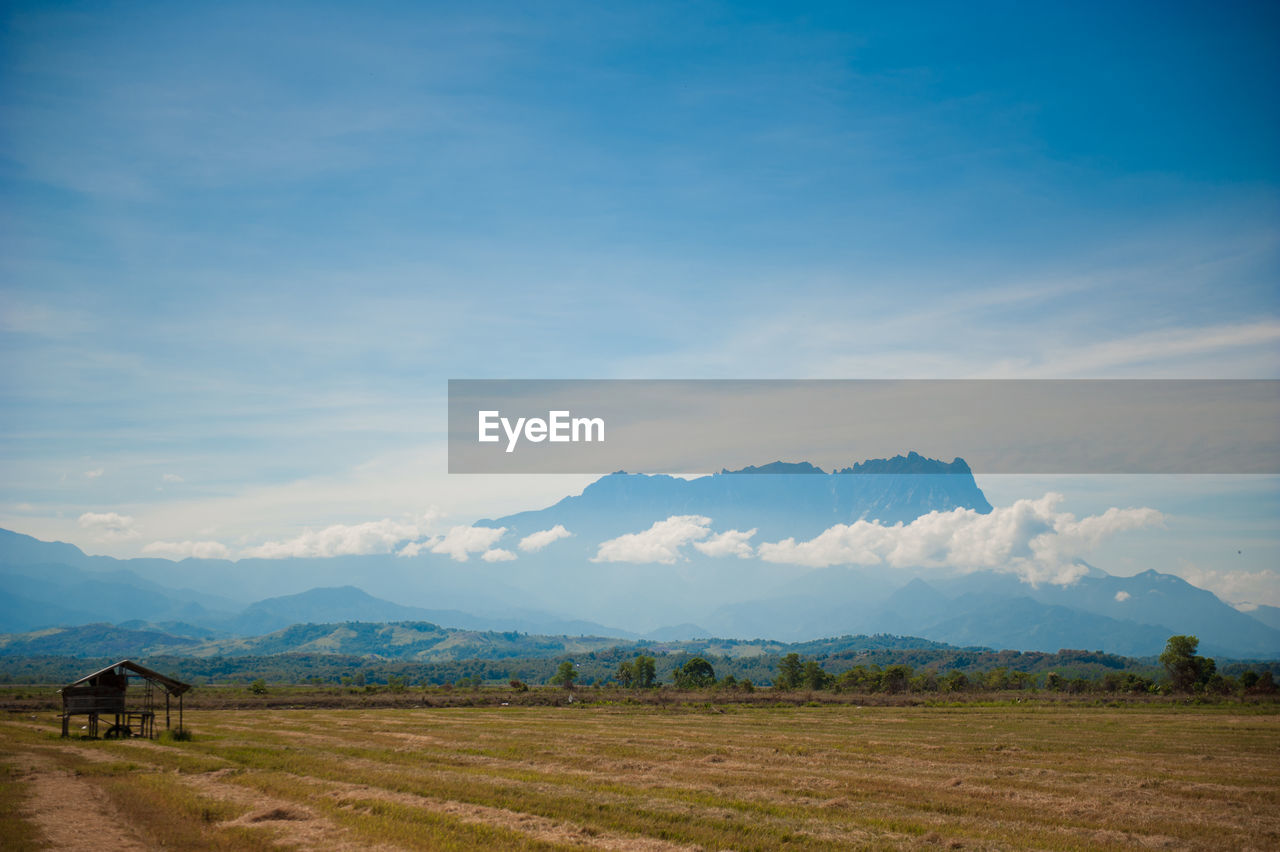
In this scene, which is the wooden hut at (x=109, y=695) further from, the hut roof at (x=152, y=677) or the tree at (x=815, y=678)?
the tree at (x=815, y=678)

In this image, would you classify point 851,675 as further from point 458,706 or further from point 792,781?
point 792,781

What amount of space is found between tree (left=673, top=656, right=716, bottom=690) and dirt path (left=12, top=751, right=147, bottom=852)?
12892cm

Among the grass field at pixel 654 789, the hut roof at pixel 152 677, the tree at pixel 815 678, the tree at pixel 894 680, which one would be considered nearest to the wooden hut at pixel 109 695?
the hut roof at pixel 152 677

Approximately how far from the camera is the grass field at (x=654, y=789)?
71.4 ft

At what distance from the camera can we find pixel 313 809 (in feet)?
82.1

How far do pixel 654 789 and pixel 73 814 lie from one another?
1951cm

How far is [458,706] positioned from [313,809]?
66249mm

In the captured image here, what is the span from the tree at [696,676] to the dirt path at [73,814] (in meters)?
129

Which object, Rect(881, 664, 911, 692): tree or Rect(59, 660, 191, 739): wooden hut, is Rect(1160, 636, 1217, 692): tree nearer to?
Rect(881, 664, 911, 692): tree

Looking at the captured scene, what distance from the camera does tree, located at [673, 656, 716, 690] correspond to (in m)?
153

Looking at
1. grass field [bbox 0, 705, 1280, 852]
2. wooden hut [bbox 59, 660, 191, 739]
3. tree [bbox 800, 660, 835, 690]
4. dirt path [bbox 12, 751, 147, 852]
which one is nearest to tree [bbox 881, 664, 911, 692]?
tree [bbox 800, 660, 835, 690]

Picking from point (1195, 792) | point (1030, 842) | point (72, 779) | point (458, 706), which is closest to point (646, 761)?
point (1030, 842)

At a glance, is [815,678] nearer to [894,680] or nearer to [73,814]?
[894,680]

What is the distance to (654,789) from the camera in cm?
2830
